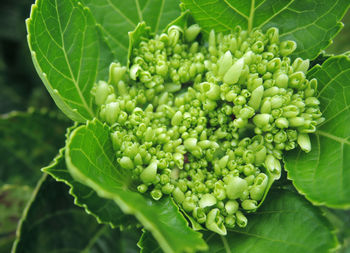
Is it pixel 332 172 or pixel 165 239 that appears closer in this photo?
pixel 165 239

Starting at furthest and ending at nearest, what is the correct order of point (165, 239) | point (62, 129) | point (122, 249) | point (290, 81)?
point (62, 129) → point (122, 249) → point (290, 81) → point (165, 239)

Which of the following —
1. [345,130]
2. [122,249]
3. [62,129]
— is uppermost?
[345,130]

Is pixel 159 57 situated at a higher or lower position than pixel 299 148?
higher

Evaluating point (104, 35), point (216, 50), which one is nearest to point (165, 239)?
point (216, 50)

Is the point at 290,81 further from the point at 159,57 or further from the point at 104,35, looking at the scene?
the point at 104,35

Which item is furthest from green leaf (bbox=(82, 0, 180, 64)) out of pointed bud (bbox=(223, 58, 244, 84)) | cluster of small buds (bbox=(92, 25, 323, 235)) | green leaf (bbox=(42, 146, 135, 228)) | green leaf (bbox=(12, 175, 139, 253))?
green leaf (bbox=(12, 175, 139, 253))
